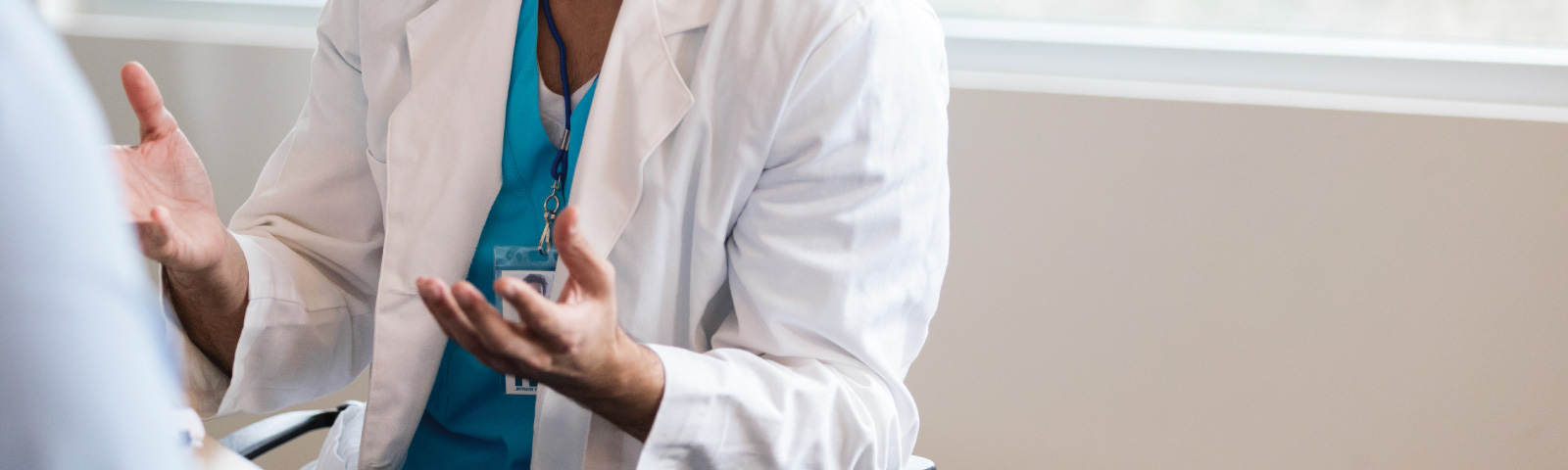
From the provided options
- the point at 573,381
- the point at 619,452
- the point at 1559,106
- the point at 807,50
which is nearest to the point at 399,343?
the point at 619,452

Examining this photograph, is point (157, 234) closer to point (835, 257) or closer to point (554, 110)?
point (554, 110)

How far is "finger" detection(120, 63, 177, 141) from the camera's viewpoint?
2.70 ft

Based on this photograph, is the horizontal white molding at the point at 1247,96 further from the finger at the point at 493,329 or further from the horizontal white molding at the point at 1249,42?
the finger at the point at 493,329

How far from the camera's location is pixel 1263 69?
1.46 m

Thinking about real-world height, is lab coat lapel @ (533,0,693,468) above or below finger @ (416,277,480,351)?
above

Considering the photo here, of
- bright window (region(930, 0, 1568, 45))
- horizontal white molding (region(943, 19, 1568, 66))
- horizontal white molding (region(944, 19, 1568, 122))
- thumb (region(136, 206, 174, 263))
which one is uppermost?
bright window (region(930, 0, 1568, 45))

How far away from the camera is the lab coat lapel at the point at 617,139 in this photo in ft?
3.02

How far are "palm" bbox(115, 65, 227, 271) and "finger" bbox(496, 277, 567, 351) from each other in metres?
0.39

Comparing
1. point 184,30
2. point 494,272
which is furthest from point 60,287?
point 184,30

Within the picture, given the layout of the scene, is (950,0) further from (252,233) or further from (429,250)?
(252,233)

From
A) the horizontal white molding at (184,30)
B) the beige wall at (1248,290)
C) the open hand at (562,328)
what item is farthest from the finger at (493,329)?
the horizontal white molding at (184,30)

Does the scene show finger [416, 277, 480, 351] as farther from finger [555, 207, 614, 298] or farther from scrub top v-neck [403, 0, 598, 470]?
scrub top v-neck [403, 0, 598, 470]

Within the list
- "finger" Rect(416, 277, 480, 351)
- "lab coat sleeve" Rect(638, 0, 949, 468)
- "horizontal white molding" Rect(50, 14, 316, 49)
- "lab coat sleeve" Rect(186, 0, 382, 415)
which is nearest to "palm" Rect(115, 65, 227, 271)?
"lab coat sleeve" Rect(186, 0, 382, 415)

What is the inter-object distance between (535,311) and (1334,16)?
134cm
